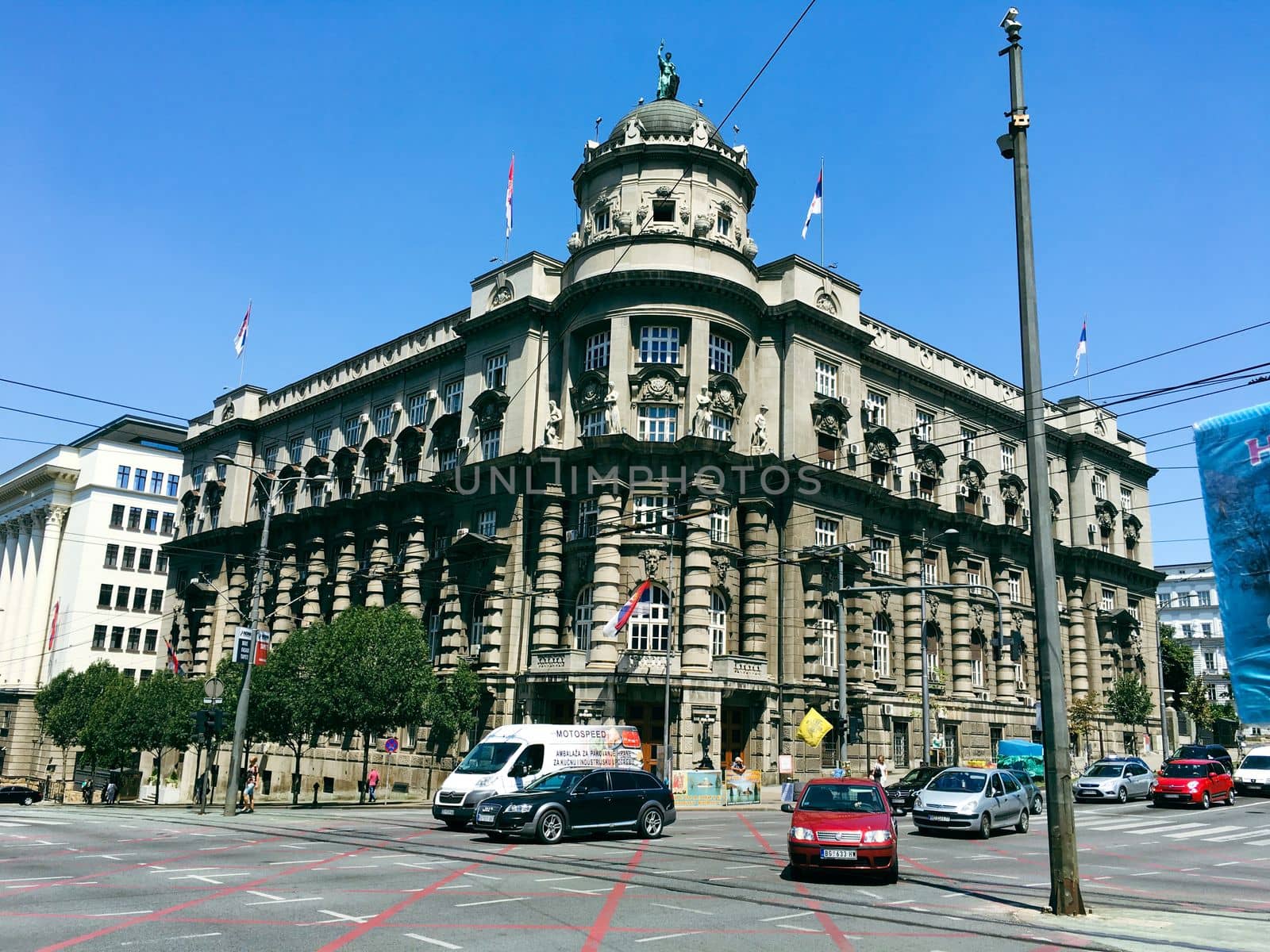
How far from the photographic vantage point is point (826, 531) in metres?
52.0

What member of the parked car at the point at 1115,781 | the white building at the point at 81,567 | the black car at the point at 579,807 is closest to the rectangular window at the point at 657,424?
the parked car at the point at 1115,781

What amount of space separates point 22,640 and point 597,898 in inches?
3525

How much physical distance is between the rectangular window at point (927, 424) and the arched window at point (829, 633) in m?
14.5

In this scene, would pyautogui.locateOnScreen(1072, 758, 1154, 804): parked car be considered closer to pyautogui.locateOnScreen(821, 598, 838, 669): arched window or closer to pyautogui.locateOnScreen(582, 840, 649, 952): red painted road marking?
pyautogui.locateOnScreen(821, 598, 838, 669): arched window

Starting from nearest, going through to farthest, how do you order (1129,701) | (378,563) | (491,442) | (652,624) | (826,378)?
(652,624)
(491,442)
(826,378)
(378,563)
(1129,701)

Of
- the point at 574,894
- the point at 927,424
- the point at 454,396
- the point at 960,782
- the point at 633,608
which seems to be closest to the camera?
the point at 574,894

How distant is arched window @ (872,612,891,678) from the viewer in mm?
54688

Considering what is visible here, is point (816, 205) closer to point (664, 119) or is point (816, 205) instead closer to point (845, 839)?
point (664, 119)

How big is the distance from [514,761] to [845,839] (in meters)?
12.9

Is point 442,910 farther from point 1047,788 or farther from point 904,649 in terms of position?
point 904,649

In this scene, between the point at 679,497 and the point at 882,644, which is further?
the point at 882,644

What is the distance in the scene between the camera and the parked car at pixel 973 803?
26484 mm

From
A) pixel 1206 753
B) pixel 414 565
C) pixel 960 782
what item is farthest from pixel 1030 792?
pixel 414 565

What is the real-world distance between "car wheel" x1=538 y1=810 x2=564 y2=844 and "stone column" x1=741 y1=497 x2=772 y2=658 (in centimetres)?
2519
